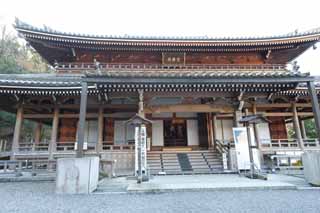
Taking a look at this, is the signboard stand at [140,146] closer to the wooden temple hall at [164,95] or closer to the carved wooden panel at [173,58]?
the wooden temple hall at [164,95]

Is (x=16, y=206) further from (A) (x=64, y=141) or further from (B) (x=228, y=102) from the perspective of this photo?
(B) (x=228, y=102)

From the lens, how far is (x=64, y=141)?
943cm

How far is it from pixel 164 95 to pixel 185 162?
3.35 m

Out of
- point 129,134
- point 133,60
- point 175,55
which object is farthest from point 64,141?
point 175,55

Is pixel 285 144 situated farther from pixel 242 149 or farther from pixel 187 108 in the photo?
pixel 187 108

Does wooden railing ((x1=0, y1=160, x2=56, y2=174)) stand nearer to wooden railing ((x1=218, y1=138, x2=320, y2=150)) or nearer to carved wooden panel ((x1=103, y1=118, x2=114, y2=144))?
carved wooden panel ((x1=103, y1=118, x2=114, y2=144))

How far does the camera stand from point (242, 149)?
6.87 m

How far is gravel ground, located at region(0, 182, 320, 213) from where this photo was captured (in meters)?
3.54

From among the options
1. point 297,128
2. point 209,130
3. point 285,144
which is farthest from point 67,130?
point 297,128

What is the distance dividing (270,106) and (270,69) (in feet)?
9.13

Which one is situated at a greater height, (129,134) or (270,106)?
(270,106)

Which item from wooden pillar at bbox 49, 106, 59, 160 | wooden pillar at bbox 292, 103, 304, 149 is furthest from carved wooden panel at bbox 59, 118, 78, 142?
wooden pillar at bbox 292, 103, 304, 149

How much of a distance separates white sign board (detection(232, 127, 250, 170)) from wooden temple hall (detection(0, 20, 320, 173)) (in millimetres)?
616

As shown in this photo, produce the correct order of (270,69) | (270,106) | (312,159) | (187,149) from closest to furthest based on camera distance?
1. (312,159)
2. (270,106)
3. (187,149)
4. (270,69)
